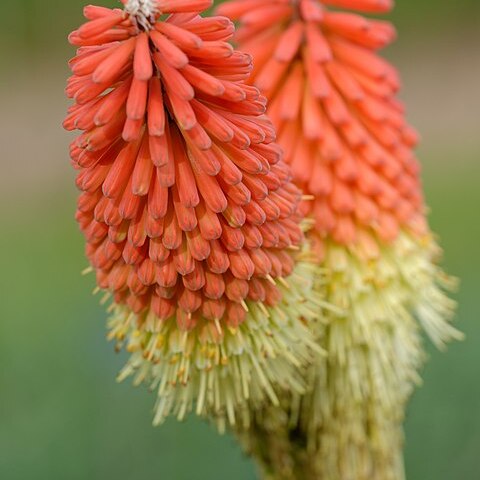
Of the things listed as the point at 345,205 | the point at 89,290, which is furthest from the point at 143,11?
the point at 89,290

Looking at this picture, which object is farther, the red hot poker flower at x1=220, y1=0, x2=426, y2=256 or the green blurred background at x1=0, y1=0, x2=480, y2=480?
the green blurred background at x1=0, y1=0, x2=480, y2=480

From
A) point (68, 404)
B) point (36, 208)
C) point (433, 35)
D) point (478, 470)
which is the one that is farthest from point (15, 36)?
point (478, 470)

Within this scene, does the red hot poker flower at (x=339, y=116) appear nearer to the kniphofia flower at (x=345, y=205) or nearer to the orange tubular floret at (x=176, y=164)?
the kniphofia flower at (x=345, y=205)

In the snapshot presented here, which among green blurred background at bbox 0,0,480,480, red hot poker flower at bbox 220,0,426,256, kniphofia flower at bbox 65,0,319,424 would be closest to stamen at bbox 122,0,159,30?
kniphofia flower at bbox 65,0,319,424

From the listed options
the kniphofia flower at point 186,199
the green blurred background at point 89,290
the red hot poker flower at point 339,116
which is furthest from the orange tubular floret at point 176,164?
the green blurred background at point 89,290

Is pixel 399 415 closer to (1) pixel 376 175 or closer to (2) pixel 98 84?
(1) pixel 376 175

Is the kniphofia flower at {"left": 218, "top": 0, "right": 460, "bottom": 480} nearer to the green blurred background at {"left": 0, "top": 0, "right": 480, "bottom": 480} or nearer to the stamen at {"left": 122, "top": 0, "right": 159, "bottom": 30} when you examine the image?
the stamen at {"left": 122, "top": 0, "right": 159, "bottom": 30}
